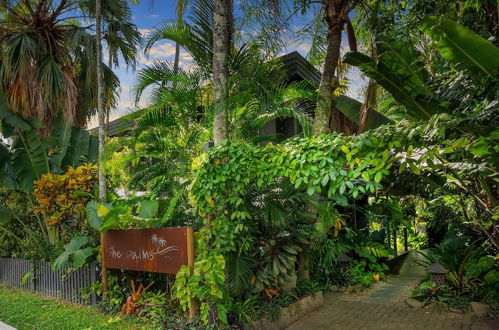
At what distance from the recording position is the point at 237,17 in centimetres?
704

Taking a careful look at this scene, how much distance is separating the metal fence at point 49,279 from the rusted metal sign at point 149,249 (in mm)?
786

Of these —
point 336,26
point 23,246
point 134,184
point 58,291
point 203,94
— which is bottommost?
point 58,291

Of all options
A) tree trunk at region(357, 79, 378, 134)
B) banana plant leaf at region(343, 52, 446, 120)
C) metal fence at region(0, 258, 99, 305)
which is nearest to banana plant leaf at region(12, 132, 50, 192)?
metal fence at region(0, 258, 99, 305)

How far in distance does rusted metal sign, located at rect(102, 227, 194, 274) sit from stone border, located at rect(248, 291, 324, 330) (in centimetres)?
143

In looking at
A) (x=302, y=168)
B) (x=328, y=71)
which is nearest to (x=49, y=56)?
(x=328, y=71)

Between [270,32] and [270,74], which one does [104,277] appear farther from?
[270,32]

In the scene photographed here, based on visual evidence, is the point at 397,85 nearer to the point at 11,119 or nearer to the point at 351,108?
the point at 351,108

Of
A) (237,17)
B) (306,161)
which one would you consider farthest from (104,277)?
(237,17)

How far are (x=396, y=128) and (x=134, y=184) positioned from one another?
4812mm

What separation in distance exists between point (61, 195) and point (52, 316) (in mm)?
2378

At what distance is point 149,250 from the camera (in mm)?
6070

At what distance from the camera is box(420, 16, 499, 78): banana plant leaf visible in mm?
3486

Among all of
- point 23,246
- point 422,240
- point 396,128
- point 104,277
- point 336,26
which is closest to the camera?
point 396,128

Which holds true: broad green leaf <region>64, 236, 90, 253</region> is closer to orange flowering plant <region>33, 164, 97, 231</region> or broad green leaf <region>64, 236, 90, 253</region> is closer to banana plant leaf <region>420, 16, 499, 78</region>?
orange flowering plant <region>33, 164, 97, 231</region>
